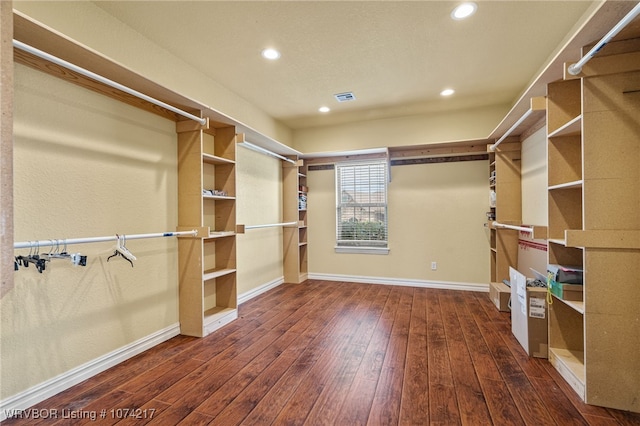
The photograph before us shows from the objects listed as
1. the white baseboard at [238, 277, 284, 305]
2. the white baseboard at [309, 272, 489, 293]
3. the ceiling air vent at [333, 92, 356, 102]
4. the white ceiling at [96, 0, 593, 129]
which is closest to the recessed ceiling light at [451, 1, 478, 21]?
the white ceiling at [96, 0, 593, 129]

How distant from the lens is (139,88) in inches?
88.7

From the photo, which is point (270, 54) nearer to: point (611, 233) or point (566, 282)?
point (611, 233)

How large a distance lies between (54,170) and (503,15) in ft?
11.6

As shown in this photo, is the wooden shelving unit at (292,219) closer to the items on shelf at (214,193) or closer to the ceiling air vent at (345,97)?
the ceiling air vent at (345,97)

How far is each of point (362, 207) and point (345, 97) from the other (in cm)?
202

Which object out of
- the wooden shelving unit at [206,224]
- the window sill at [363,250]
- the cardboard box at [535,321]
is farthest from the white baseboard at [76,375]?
the cardboard box at [535,321]

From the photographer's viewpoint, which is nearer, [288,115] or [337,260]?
[288,115]

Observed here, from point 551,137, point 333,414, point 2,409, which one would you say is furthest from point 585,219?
point 2,409

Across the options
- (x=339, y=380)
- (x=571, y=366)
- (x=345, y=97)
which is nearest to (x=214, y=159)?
(x=345, y=97)

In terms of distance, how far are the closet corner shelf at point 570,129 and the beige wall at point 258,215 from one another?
11.1 feet

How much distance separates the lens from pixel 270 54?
9.32 ft

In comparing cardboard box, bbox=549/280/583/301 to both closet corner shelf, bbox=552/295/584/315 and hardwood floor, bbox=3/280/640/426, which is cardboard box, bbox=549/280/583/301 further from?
hardwood floor, bbox=3/280/640/426

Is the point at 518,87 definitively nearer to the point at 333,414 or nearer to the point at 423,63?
the point at 423,63

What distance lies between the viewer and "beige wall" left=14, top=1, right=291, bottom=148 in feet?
6.34
